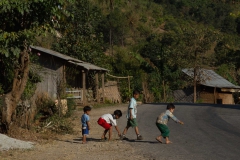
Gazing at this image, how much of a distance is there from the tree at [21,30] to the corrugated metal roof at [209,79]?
3134cm

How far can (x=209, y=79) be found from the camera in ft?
144

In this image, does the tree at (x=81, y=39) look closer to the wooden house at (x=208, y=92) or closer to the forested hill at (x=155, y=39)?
the forested hill at (x=155, y=39)

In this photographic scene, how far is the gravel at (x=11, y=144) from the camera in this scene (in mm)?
11242

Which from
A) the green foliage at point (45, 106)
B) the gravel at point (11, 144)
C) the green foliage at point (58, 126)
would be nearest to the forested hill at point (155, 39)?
the green foliage at point (45, 106)

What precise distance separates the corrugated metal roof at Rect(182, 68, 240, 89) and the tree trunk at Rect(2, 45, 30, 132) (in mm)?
31278

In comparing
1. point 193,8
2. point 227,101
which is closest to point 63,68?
point 227,101

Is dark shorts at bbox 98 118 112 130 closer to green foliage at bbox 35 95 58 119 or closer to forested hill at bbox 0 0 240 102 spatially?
forested hill at bbox 0 0 240 102

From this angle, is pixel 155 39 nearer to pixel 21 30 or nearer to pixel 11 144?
pixel 21 30

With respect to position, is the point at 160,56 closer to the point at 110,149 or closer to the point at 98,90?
the point at 98,90

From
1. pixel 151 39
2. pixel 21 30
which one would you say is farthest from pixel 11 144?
pixel 151 39

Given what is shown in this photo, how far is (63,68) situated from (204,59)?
78.0 ft

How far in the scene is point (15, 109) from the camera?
13281 millimetres

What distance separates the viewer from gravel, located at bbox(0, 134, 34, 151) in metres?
11.2

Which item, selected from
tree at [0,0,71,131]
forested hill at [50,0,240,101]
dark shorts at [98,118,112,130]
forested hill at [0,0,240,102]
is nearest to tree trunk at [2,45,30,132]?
tree at [0,0,71,131]
